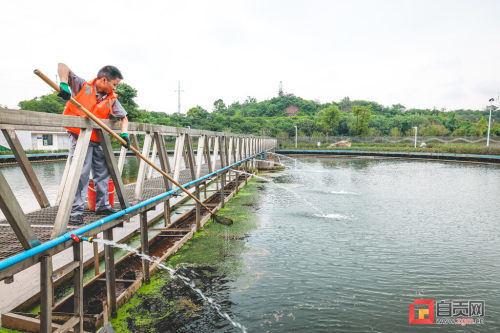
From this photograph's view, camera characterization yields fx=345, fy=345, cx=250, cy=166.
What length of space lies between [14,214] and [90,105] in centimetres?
184

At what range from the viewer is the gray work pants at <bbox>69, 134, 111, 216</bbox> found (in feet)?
14.2

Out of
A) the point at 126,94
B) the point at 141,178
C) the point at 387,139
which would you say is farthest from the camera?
the point at 387,139

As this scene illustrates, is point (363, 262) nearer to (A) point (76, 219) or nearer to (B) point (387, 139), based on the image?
(A) point (76, 219)

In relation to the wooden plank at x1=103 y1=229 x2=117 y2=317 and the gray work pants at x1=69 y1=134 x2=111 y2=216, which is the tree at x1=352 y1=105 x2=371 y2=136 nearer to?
the gray work pants at x1=69 y1=134 x2=111 y2=216

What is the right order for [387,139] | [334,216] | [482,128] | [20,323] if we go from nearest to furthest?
[20,323], [334,216], [387,139], [482,128]

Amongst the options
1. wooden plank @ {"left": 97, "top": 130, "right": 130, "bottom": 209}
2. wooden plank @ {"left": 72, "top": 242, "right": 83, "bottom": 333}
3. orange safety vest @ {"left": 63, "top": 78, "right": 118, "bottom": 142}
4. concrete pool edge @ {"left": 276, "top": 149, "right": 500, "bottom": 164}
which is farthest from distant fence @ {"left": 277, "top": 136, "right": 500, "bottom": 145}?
wooden plank @ {"left": 72, "top": 242, "right": 83, "bottom": 333}

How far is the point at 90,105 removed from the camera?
427 centimetres

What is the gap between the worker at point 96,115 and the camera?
13.7ft

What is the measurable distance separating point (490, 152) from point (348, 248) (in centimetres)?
3317

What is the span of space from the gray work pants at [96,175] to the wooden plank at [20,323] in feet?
4.96

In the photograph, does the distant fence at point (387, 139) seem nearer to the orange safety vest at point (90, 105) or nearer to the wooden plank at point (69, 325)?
the orange safety vest at point (90, 105)

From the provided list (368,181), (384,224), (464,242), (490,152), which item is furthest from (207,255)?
(490,152)

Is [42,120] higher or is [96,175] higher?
[42,120]
